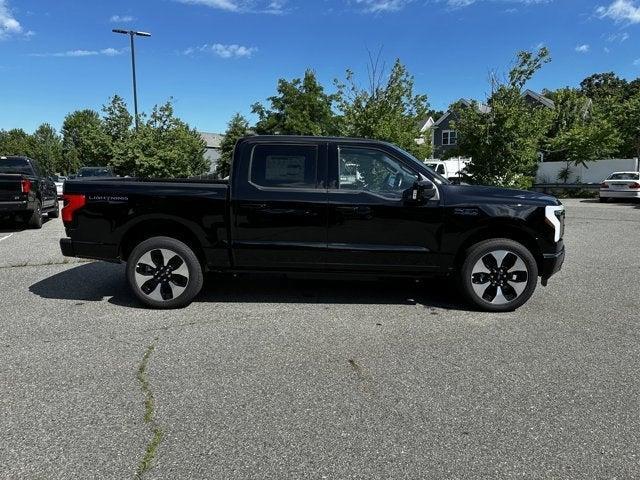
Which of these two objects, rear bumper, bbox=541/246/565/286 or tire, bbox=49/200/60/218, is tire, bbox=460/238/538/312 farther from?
tire, bbox=49/200/60/218

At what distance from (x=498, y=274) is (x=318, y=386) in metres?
2.62

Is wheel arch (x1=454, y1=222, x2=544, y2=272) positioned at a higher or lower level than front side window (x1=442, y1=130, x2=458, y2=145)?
lower

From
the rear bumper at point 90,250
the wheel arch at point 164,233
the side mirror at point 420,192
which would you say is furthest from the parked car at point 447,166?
the rear bumper at point 90,250

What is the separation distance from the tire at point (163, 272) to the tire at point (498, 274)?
2.86 metres

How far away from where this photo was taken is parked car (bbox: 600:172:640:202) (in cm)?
2138

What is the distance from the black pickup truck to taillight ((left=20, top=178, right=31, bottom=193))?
6.92 m

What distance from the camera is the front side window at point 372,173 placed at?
5121 mm

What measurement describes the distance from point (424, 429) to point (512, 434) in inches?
20.0

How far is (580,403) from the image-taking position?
3.25 meters

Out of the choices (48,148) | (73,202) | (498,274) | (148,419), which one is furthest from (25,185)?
(48,148)

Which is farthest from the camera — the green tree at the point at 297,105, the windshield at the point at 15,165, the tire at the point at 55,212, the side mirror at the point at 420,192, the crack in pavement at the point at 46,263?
the green tree at the point at 297,105

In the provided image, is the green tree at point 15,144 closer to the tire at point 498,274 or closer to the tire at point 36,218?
the tire at point 36,218

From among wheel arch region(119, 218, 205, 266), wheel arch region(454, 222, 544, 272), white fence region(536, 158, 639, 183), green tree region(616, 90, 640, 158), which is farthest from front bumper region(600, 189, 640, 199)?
wheel arch region(119, 218, 205, 266)

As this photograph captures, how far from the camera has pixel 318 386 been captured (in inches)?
137
